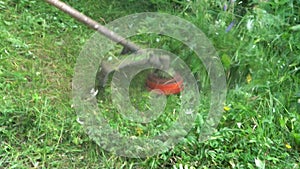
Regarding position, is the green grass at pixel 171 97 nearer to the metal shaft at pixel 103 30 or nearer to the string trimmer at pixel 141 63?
the string trimmer at pixel 141 63

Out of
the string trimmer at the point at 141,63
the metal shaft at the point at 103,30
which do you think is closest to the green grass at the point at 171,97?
the string trimmer at the point at 141,63

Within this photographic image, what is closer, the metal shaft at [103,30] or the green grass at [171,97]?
the green grass at [171,97]

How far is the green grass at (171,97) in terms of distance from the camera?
219 centimetres

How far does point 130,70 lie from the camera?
258cm

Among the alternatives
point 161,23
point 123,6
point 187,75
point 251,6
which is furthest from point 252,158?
point 123,6

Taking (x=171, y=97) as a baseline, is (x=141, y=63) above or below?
above

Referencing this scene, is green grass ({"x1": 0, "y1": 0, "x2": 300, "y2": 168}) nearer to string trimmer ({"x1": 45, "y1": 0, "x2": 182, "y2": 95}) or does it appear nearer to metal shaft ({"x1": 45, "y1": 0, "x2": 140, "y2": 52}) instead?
string trimmer ({"x1": 45, "y1": 0, "x2": 182, "y2": 95})

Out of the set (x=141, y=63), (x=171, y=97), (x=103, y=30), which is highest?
(x=103, y=30)

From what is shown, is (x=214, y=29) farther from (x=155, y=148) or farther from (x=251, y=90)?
(x=155, y=148)

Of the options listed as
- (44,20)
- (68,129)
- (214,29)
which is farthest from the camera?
(44,20)

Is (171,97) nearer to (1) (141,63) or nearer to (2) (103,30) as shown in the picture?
(1) (141,63)

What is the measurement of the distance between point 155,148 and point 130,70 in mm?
586

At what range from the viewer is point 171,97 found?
2541 mm

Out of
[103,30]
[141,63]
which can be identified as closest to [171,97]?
[141,63]
